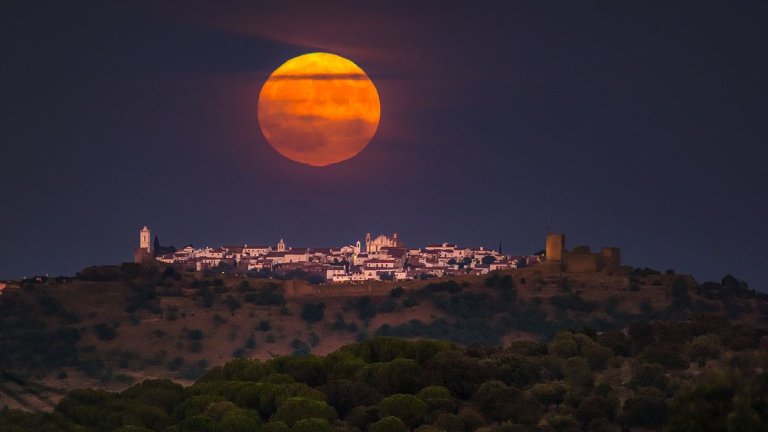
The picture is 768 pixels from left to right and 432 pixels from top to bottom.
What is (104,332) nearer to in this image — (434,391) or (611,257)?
(611,257)

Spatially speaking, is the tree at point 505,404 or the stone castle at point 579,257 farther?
the stone castle at point 579,257

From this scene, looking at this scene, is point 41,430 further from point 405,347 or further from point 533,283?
point 533,283

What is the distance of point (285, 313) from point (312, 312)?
154 centimetres

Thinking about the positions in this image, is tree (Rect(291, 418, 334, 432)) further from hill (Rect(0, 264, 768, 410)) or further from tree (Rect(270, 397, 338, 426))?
hill (Rect(0, 264, 768, 410))

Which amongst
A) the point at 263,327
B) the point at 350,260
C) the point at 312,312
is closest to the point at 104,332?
the point at 263,327

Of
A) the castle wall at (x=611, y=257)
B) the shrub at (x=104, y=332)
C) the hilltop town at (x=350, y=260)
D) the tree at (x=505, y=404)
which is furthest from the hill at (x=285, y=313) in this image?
the tree at (x=505, y=404)

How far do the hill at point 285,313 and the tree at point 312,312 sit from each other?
0.08 metres

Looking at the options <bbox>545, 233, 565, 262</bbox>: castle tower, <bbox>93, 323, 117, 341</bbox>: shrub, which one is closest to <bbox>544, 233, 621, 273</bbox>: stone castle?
<bbox>545, 233, 565, 262</bbox>: castle tower

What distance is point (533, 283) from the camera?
10069cm

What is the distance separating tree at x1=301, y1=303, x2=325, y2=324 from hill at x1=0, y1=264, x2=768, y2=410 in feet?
0.26

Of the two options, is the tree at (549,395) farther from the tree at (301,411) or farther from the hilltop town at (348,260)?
the hilltop town at (348,260)

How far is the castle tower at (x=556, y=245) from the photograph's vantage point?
10106 cm

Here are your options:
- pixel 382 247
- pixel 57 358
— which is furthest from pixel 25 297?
pixel 382 247

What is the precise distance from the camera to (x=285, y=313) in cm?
9919
